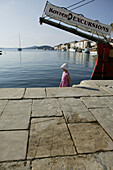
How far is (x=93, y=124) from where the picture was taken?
2395mm

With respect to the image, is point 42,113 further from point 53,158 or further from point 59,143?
point 53,158

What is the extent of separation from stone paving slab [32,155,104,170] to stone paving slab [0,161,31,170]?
0.26ft

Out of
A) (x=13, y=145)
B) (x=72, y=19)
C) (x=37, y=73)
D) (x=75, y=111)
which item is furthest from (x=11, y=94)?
(x=37, y=73)

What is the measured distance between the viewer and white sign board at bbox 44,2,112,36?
7090 millimetres

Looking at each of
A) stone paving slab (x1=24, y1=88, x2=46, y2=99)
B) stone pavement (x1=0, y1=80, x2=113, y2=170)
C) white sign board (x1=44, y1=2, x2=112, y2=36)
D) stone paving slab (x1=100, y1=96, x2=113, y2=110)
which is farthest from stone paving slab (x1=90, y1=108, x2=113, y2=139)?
white sign board (x1=44, y1=2, x2=112, y2=36)

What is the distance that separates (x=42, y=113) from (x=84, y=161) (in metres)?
1.34

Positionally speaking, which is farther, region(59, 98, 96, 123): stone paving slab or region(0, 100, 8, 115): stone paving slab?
region(0, 100, 8, 115): stone paving slab

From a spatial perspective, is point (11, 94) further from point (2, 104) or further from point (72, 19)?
point (72, 19)

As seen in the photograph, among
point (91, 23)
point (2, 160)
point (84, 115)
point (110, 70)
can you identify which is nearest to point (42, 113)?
point (84, 115)

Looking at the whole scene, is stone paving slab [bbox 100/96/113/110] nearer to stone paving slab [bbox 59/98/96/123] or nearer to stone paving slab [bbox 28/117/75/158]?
stone paving slab [bbox 59/98/96/123]

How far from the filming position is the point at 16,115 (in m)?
2.62

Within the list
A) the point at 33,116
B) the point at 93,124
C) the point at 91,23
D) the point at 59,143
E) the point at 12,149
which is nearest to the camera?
the point at 12,149

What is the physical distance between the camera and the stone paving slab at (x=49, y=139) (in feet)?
5.66

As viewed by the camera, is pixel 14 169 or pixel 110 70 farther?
pixel 110 70
